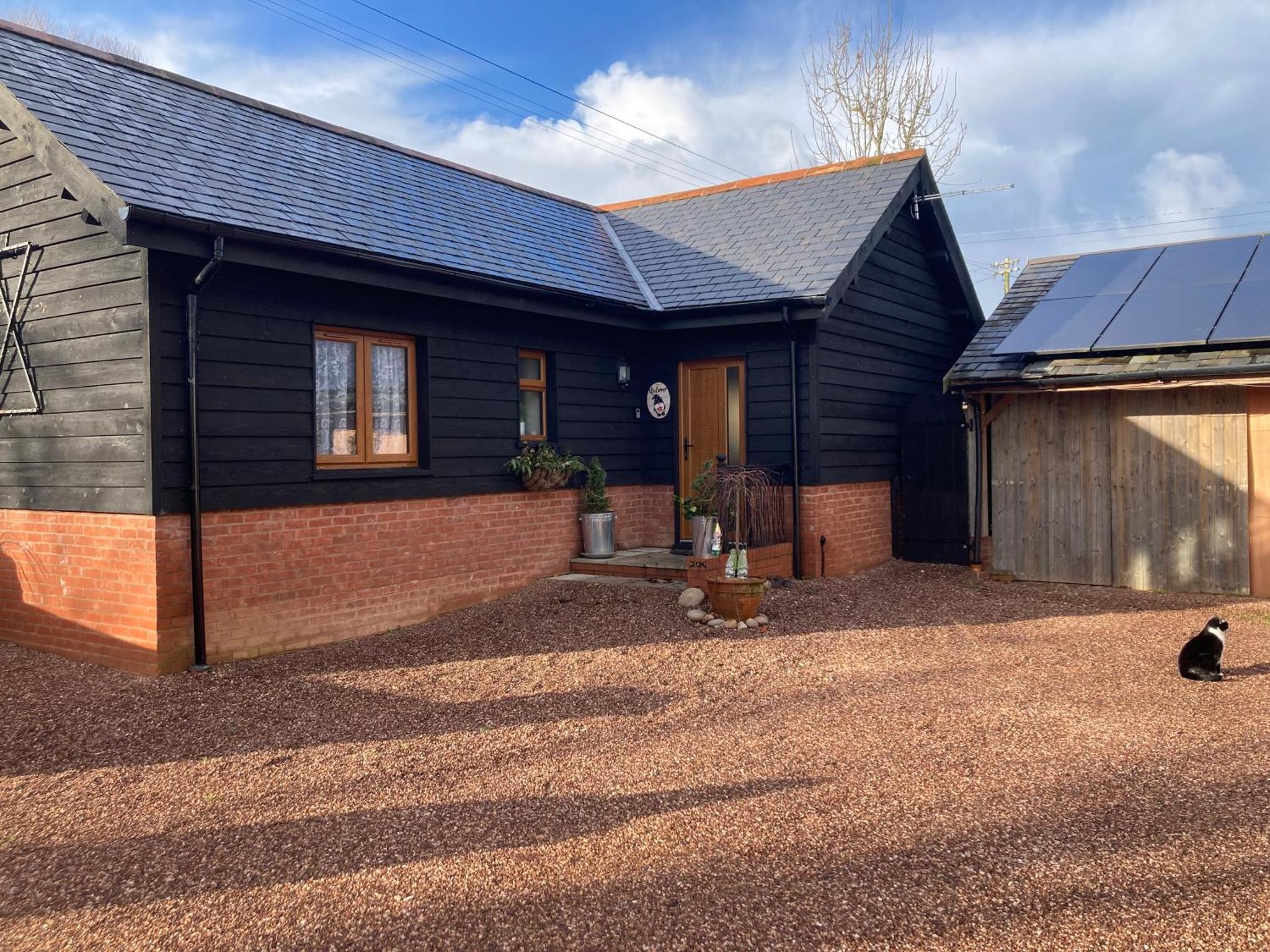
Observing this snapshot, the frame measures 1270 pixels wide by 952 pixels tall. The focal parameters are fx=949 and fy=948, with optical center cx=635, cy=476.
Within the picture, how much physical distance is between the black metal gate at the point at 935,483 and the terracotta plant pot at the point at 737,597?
4648 mm

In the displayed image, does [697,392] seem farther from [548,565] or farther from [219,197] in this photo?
[219,197]

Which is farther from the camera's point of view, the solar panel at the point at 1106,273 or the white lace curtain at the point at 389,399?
the solar panel at the point at 1106,273

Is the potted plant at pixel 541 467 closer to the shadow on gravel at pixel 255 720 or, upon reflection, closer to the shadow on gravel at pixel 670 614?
the shadow on gravel at pixel 670 614

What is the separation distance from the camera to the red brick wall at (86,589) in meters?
7.30

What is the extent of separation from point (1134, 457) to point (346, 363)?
868 centimetres

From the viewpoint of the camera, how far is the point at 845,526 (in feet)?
38.8

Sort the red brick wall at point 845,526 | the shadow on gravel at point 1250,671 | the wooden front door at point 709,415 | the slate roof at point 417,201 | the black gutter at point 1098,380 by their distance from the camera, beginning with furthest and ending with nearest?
the wooden front door at point 709,415
the red brick wall at point 845,526
the black gutter at point 1098,380
the slate roof at point 417,201
the shadow on gravel at point 1250,671

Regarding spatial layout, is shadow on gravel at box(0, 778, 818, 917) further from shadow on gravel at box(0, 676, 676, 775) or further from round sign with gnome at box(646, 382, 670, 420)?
round sign with gnome at box(646, 382, 670, 420)

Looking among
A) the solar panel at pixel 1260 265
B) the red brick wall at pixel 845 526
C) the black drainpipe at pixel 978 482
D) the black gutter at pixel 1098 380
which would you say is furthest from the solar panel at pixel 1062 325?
the red brick wall at pixel 845 526

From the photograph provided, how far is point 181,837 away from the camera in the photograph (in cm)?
438

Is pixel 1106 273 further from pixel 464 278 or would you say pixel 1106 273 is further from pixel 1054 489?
pixel 464 278

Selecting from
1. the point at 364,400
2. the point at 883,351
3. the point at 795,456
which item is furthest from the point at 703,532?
the point at 883,351

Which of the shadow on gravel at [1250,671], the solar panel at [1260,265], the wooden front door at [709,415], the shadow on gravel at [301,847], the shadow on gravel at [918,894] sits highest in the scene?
the solar panel at [1260,265]

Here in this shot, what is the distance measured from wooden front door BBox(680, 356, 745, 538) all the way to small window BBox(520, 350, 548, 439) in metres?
1.98
